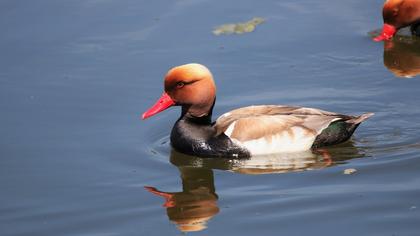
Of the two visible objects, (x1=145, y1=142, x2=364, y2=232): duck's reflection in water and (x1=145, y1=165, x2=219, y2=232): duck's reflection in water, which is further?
(x1=145, y1=142, x2=364, y2=232): duck's reflection in water

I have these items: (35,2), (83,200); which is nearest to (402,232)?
(83,200)

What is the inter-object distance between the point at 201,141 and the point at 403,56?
395 centimetres

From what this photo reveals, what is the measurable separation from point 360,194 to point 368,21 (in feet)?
17.5

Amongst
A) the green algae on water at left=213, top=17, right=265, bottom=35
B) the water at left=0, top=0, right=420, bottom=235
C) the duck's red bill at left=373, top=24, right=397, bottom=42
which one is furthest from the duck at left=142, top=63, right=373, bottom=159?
the duck's red bill at left=373, top=24, right=397, bottom=42

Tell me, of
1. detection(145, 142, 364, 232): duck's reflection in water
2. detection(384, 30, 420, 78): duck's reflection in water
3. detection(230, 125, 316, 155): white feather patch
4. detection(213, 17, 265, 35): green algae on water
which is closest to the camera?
detection(145, 142, 364, 232): duck's reflection in water

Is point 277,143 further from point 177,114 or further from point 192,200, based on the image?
point 177,114

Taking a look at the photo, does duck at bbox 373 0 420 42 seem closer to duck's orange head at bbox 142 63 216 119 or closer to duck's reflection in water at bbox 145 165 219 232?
duck's orange head at bbox 142 63 216 119

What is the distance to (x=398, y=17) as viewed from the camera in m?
12.6

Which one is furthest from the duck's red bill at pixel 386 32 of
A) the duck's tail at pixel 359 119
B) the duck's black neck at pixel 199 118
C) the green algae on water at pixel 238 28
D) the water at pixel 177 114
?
the duck's black neck at pixel 199 118

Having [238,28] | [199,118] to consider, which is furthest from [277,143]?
[238,28]

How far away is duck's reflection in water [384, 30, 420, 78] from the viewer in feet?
37.2

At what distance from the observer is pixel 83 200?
27.0 ft

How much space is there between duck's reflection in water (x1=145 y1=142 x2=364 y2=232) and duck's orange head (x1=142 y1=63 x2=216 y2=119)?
0.49 m

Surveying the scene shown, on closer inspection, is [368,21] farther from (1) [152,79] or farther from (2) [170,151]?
(2) [170,151]
